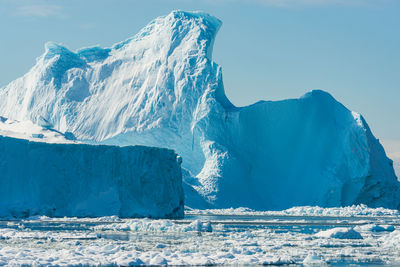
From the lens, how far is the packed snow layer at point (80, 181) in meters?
22.6

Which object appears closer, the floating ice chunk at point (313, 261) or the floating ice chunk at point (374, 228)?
the floating ice chunk at point (313, 261)

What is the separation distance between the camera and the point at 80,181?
2325 cm

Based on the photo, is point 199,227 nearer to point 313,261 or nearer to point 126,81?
point 313,261

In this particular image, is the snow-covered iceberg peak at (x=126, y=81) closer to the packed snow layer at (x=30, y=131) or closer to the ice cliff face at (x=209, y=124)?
the ice cliff face at (x=209, y=124)

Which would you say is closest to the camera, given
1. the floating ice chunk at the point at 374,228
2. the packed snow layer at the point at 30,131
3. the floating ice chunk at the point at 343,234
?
the floating ice chunk at the point at 343,234

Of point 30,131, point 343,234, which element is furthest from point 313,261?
point 30,131

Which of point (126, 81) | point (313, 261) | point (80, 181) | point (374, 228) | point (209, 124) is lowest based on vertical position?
point (313, 261)

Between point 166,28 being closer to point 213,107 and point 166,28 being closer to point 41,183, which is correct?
point 213,107

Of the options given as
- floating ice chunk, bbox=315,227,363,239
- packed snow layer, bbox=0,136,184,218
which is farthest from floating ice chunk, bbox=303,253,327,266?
packed snow layer, bbox=0,136,184,218

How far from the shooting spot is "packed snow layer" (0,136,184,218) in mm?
22594

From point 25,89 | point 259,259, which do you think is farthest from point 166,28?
point 259,259

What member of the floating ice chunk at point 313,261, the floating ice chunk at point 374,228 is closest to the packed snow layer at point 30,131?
the floating ice chunk at point 374,228

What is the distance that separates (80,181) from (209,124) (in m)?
11.1

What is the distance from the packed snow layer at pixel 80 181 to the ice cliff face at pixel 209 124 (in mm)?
7389
